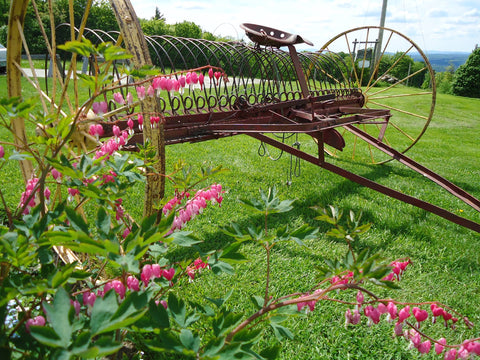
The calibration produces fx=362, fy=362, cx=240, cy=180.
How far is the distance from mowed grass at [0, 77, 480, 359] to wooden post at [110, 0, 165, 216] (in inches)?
20.4

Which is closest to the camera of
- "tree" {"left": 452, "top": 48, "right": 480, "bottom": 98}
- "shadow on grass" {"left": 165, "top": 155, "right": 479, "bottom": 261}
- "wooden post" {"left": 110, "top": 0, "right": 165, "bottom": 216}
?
"wooden post" {"left": 110, "top": 0, "right": 165, "bottom": 216}

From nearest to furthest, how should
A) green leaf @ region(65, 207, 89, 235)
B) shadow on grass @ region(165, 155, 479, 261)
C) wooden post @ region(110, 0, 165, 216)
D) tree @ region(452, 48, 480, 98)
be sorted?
green leaf @ region(65, 207, 89, 235), wooden post @ region(110, 0, 165, 216), shadow on grass @ region(165, 155, 479, 261), tree @ region(452, 48, 480, 98)

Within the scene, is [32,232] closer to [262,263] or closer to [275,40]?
[262,263]

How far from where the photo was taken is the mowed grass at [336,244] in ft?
7.08

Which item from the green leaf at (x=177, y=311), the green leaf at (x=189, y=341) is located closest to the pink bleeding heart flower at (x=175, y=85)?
the green leaf at (x=177, y=311)

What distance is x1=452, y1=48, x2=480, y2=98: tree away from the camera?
845 inches

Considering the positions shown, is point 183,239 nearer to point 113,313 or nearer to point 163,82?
point 113,313

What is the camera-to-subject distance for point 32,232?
937 millimetres

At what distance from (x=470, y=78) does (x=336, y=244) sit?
23245mm

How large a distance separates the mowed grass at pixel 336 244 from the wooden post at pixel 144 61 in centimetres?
52

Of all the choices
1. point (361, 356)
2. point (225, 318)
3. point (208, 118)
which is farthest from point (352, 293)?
point (225, 318)

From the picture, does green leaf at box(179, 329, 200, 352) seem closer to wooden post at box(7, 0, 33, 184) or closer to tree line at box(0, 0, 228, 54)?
wooden post at box(7, 0, 33, 184)

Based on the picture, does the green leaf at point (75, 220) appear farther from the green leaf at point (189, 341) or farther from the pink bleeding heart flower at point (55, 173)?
the pink bleeding heart flower at point (55, 173)

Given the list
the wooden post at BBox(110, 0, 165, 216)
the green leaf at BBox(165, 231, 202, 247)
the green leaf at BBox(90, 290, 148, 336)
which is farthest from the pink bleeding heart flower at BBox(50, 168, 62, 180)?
the green leaf at BBox(90, 290, 148, 336)
